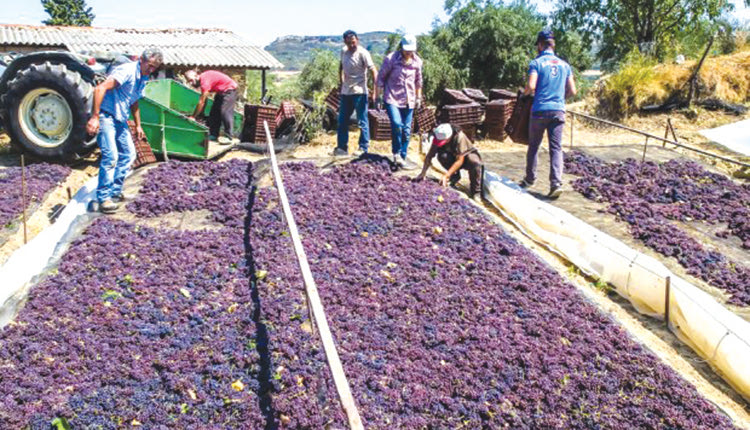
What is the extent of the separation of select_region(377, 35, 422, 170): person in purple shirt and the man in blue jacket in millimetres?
1440

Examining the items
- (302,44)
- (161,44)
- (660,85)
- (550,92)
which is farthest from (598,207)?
(302,44)

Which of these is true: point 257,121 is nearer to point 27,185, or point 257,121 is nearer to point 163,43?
point 27,185

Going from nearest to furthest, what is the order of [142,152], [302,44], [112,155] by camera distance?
[112,155] < [142,152] < [302,44]

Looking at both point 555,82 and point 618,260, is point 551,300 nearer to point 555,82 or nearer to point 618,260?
point 618,260

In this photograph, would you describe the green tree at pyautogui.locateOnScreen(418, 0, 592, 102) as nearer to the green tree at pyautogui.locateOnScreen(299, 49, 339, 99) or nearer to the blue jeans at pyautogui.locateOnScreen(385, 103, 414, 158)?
the green tree at pyautogui.locateOnScreen(299, 49, 339, 99)

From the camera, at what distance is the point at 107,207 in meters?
6.04

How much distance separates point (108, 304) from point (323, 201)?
2795 mm

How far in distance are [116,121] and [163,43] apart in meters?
15.8

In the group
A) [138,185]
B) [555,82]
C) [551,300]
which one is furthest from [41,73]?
[551,300]

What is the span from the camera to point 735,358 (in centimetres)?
359

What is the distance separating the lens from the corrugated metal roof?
62.2 ft

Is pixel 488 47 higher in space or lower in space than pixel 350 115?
higher

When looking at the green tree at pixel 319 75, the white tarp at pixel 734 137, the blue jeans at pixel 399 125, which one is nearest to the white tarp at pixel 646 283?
the blue jeans at pixel 399 125

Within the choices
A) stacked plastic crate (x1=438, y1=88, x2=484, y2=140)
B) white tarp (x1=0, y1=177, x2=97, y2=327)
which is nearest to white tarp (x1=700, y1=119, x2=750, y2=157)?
stacked plastic crate (x1=438, y1=88, x2=484, y2=140)
